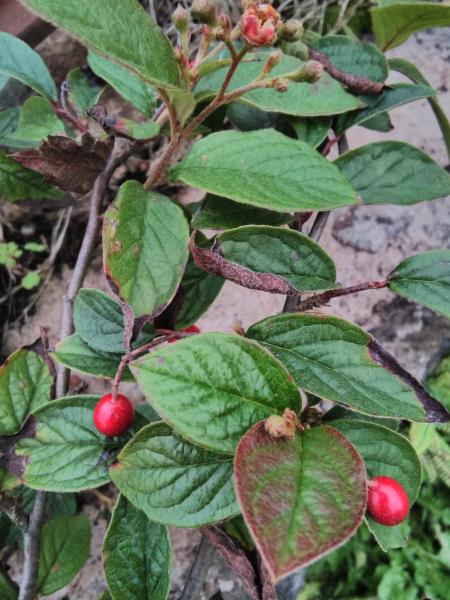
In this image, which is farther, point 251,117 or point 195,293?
point 251,117

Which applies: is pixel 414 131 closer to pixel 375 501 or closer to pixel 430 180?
pixel 430 180

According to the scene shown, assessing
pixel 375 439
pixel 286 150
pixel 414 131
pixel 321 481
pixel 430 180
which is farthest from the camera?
pixel 414 131

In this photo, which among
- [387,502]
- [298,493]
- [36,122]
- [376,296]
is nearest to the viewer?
[298,493]

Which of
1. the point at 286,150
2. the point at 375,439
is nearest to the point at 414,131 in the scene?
the point at 286,150

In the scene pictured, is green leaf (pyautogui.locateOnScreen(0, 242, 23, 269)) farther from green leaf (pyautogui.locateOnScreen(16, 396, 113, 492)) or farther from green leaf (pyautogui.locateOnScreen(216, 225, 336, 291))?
green leaf (pyautogui.locateOnScreen(216, 225, 336, 291))

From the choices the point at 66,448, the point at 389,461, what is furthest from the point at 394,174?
the point at 66,448

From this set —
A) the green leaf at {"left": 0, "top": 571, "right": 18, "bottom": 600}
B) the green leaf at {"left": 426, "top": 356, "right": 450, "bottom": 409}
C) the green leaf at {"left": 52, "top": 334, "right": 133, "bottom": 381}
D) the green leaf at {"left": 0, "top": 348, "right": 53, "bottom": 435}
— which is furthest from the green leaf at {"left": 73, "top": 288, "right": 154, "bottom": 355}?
the green leaf at {"left": 426, "top": 356, "right": 450, "bottom": 409}

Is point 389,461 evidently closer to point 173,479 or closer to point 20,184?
point 173,479
